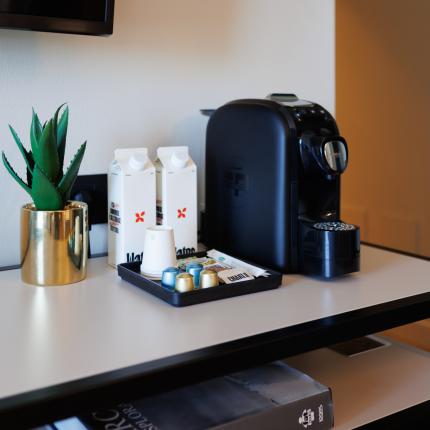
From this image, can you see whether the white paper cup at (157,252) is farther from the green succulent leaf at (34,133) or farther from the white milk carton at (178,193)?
the green succulent leaf at (34,133)

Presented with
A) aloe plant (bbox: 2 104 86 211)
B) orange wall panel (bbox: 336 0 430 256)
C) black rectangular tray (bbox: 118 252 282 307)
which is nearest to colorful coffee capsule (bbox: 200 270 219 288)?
black rectangular tray (bbox: 118 252 282 307)

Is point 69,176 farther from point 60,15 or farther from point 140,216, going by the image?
point 60,15

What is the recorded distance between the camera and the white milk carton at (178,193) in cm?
121

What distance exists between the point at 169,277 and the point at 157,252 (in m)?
0.08

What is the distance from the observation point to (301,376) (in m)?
1.01

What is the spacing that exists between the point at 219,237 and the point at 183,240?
0.11 meters

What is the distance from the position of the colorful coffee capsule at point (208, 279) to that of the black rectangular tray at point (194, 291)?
0.04 feet

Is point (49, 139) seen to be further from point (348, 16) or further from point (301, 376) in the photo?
point (348, 16)

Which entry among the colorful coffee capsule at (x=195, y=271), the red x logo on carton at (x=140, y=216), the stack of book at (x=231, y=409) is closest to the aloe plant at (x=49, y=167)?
the red x logo on carton at (x=140, y=216)

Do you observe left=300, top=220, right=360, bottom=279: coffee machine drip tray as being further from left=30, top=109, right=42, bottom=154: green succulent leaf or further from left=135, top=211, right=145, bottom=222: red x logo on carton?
left=30, top=109, right=42, bottom=154: green succulent leaf

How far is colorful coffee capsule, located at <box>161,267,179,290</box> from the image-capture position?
1004 millimetres

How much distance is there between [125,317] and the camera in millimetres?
939

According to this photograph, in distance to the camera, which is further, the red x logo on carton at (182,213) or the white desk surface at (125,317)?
the red x logo on carton at (182,213)

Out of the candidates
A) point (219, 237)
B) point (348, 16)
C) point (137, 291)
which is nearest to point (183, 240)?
point (219, 237)
